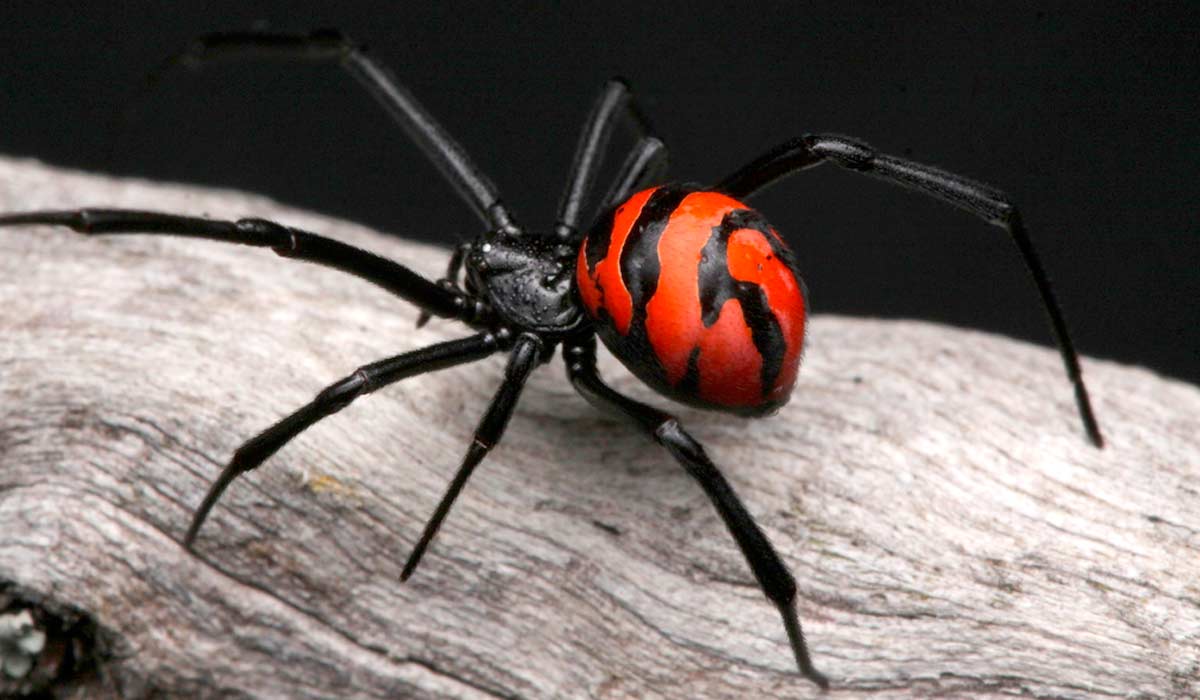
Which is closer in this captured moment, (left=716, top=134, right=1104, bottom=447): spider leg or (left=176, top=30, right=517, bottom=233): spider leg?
(left=716, top=134, right=1104, bottom=447): spider leg

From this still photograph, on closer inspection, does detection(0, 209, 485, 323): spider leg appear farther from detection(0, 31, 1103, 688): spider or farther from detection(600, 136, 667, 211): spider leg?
detection(600, 136, 667, 211): spider leg

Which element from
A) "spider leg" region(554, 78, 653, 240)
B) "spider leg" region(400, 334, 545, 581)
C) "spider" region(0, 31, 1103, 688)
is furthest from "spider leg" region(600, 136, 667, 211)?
"spider leg" region(400, 334, 545, 581)

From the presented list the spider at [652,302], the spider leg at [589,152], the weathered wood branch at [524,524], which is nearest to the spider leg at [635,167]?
the spider leg at [589,152]

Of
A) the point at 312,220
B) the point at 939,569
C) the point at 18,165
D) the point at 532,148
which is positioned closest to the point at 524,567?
the point at 939,569

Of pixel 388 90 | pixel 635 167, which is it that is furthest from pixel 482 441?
pixel 388 90

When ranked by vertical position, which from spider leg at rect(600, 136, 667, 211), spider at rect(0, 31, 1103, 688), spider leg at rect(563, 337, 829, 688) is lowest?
spider leg at rect(563, 337, 829, 688)

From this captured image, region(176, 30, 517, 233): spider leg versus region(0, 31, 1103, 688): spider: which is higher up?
region(176, 30, 517, 233): spider leg

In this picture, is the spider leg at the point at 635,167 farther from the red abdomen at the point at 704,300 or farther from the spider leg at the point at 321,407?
the spider leg at the point at 321,407

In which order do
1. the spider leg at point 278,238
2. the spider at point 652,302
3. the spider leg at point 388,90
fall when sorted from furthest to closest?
the spider leg at point 388,90 < the spider at point 652,302 < the spider leg at point 278,238
